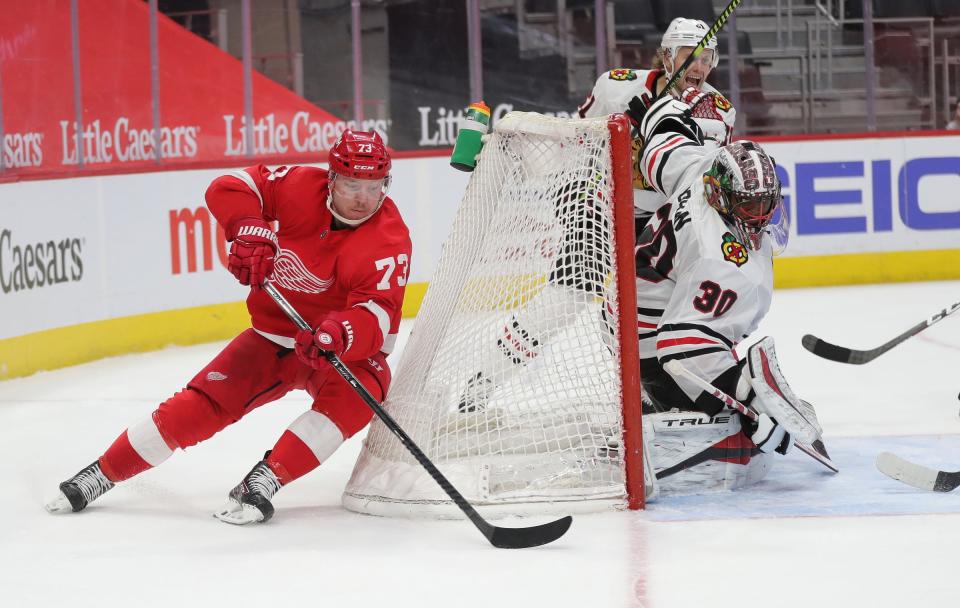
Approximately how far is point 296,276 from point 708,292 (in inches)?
36.3

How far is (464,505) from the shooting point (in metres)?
2.73

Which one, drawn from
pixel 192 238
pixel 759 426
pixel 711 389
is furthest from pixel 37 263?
pixel 759 426

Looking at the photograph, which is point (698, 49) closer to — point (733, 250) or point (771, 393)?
point (733, 250)

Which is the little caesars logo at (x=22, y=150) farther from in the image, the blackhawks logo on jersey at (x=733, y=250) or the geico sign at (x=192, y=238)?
the blackhawks logo on jersey at (x=733, y=250)

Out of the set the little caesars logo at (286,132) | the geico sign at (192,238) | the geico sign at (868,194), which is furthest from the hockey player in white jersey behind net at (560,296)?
the geico sign at (868,194)

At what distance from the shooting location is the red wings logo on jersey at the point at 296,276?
10.2 ft

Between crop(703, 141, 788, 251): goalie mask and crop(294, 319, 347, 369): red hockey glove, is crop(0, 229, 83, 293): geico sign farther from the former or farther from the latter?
crop(703, 141, 788, 251): goalie mask

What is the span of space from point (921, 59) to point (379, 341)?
5740 millimetres

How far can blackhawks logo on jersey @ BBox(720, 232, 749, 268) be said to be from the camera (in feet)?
10.1

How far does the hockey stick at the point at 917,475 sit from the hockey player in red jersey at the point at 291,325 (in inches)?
44.3

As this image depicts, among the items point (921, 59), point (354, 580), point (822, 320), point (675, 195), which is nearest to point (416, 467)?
point (354, 580)

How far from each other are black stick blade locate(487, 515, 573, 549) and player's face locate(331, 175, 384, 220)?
0.76 meters

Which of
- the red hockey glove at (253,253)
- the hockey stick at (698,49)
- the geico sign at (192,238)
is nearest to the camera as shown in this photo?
the red hockey glove at (253,253)

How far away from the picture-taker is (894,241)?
7348mm
